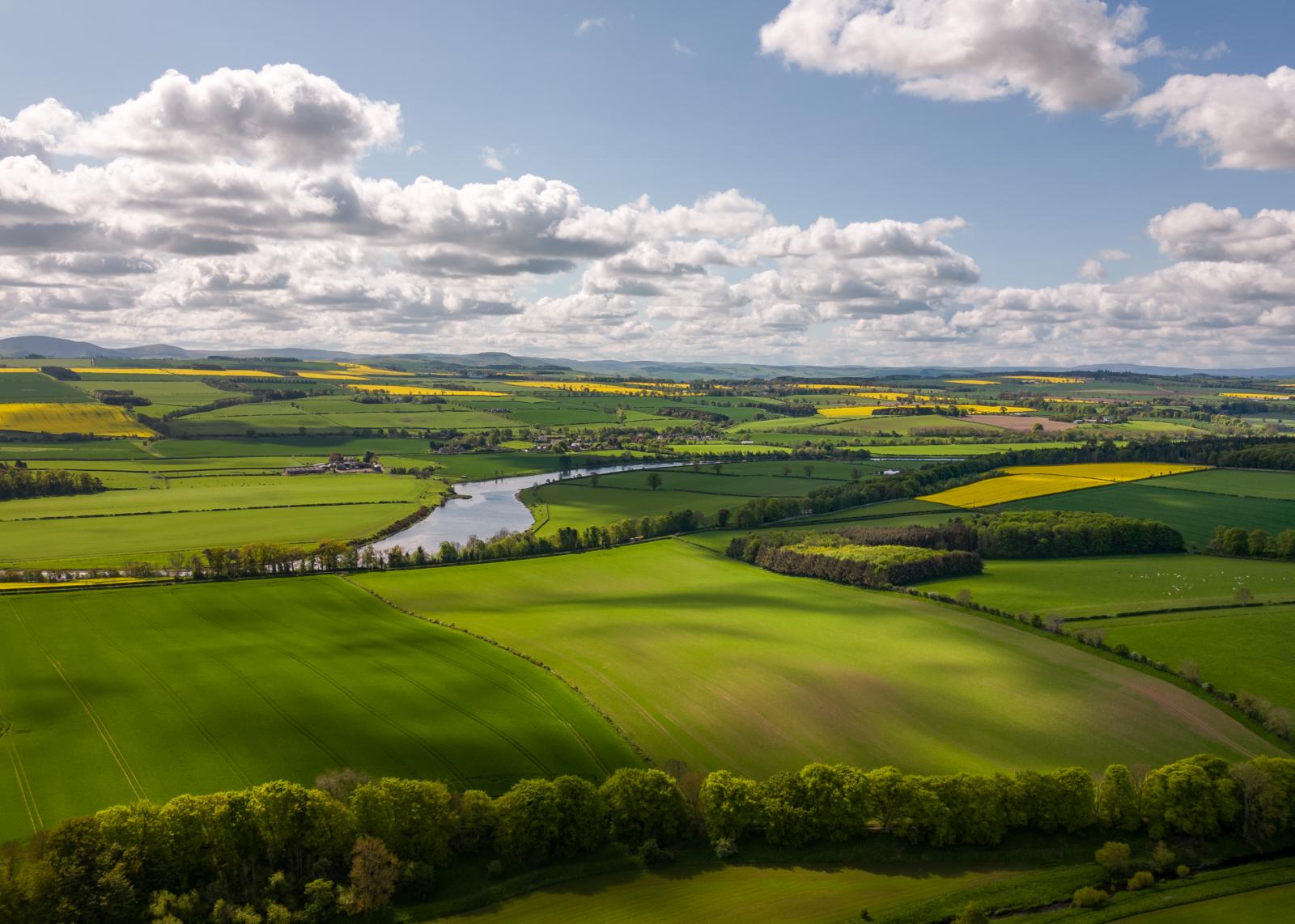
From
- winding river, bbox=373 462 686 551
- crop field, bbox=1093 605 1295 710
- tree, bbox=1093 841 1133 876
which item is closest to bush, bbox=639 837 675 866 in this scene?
tree, bbox=1093 841 1133 876

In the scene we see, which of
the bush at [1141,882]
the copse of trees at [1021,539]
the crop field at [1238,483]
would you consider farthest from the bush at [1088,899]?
the crop field at [1238,483]

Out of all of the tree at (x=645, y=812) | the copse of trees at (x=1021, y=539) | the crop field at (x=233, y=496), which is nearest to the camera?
the tree at (x=645, y=812)

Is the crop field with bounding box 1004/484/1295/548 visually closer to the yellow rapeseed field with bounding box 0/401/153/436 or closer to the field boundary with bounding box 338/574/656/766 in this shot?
the field boundary with bounding box 338/574/656/766

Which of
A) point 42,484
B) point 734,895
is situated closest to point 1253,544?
point 734,895

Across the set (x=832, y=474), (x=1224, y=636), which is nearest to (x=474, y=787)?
(x=1224, y=636)

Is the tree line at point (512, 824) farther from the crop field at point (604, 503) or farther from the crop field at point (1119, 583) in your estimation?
the crop field at point (604, 503)

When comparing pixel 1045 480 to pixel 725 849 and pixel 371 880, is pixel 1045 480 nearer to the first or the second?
pixel 725 849
